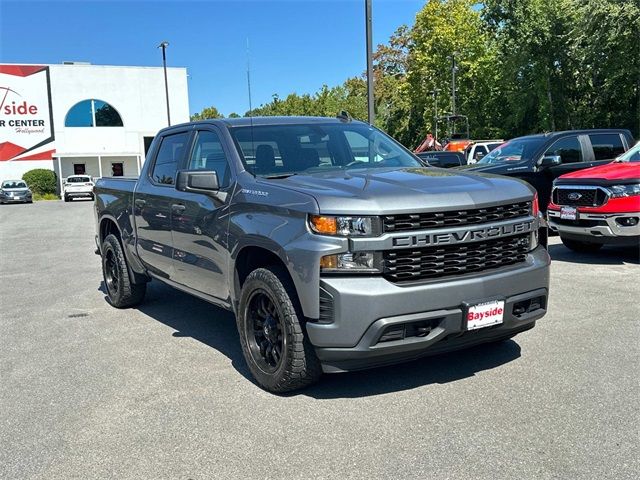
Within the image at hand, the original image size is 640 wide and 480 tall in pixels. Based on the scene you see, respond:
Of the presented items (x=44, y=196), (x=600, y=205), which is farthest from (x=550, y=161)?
(x=44, y=196)

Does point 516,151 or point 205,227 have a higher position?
point 516,151

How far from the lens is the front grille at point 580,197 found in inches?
328

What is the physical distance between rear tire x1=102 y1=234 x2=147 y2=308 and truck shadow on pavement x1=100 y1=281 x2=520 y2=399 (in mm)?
709

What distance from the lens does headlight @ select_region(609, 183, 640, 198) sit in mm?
8023

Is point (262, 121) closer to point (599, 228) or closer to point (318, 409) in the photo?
point (318, 409)

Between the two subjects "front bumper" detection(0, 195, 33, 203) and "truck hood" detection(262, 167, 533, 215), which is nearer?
"truck hood" detection(262, 167, 533, 215)

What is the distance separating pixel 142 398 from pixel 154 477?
1.15m

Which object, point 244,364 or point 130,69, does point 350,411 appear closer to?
point 244,364

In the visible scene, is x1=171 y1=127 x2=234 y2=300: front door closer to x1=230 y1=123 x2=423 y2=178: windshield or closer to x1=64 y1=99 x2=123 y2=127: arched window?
x1=230 y1=123 x2=423 y2=178: windshield

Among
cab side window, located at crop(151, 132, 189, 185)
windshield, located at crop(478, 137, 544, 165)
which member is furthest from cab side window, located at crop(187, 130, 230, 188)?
windshield, located at crop(478, 137, 544, 165)

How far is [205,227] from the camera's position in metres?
Result: 4.87

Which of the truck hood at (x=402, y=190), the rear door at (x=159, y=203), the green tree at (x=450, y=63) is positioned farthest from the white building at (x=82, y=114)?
the truck hood at (x=402, y=190)

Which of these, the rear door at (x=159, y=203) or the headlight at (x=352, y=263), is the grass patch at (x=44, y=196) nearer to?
the rear door at (x=159, y=203)

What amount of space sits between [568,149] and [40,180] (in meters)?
39.8
